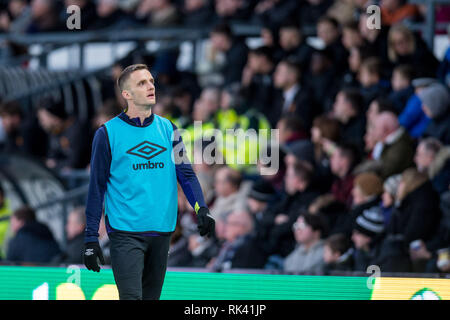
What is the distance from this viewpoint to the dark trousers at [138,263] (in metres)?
4.56

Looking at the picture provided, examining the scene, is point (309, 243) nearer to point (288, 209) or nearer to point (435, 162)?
point (288, 209)

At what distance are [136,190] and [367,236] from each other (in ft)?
9.66

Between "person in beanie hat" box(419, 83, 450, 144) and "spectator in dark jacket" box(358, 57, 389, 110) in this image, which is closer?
"person in beanie hat" box(419, 83, 450, 144)

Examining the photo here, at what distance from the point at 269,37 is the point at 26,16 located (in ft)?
19.1

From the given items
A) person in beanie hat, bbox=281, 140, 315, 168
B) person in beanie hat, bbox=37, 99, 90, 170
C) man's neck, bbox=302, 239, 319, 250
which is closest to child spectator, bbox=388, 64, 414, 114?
person in beanie hat, bbox=281, 140, 315, 168

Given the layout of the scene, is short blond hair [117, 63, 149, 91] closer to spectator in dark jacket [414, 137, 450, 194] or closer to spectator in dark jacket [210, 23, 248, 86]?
spectator in dark jacket [414, 137, 450, 194]

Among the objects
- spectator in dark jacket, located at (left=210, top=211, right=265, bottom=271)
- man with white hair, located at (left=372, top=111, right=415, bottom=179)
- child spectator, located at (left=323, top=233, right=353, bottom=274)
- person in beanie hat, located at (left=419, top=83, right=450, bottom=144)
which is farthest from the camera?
person in beanie hat, located at (left=419, top=83, right=450, bottom=144)

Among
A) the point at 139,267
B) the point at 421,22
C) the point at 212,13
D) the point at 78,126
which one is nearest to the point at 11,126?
the point at 78,126

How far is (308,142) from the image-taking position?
8.61 metres

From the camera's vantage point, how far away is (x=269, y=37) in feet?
33.1

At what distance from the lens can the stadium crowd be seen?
7.25m

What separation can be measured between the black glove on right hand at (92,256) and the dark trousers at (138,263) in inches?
4.1

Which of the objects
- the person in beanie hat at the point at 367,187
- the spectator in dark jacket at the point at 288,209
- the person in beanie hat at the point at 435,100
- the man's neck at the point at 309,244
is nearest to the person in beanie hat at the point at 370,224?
the person in beanie hat at the point at 367,187

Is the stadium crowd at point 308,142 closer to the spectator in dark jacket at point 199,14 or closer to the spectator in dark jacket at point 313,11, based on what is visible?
the spectator in dark jacket at point 313,11
